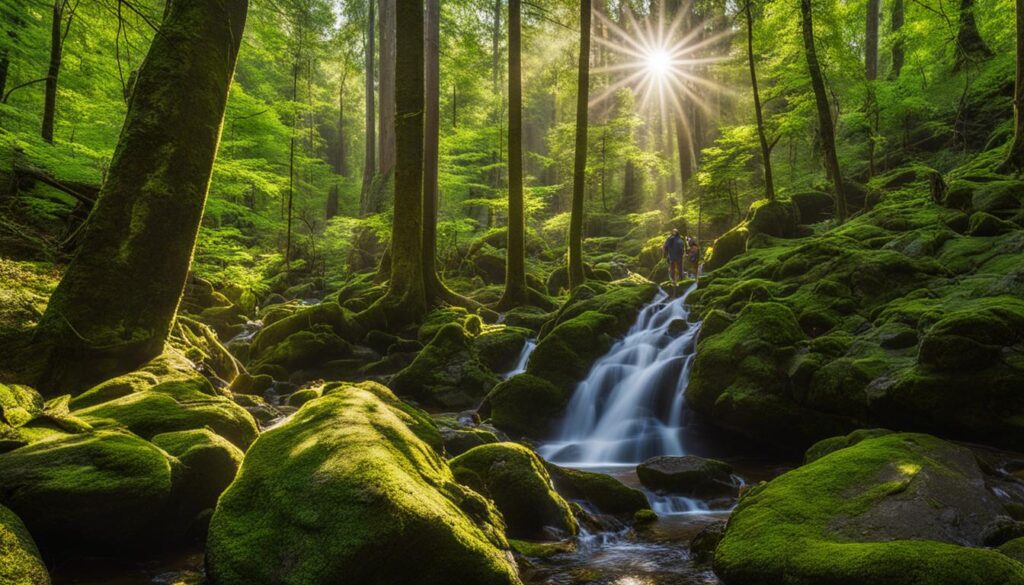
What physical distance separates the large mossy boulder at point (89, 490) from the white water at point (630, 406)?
5575 mm

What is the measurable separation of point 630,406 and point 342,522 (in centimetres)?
744

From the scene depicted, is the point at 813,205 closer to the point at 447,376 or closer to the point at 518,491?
the point at 447,376

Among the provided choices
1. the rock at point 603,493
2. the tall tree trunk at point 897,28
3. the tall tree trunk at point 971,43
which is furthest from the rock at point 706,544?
the tall tree trunk at point 897,28

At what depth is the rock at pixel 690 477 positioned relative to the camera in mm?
6316

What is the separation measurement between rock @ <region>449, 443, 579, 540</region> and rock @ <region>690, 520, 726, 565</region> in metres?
1.03

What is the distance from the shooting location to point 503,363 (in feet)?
39.9

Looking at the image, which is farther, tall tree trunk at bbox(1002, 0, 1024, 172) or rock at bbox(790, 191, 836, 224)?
rock at bbox(790, 191, 836, 224)

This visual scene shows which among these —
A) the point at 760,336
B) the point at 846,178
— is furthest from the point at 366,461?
the point at 846,178

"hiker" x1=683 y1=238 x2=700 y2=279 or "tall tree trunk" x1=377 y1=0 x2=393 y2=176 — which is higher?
"tall tree trunk" x1=377 y1=0 x2=393 y2=176

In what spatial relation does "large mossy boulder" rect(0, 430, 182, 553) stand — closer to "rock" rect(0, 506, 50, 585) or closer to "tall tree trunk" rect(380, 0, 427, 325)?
"rock" rect(0, 506, 50, 585)

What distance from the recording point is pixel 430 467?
4.05 m

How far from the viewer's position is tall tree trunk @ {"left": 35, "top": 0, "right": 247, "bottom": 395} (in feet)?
18.7

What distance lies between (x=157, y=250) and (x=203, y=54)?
8.19 ft

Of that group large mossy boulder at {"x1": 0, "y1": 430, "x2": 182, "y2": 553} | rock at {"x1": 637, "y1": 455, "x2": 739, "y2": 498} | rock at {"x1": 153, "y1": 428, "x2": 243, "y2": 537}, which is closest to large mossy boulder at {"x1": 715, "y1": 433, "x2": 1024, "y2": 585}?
rock at {"x1": 637, "y1": 455, "x2": 739, "y2": 498}
